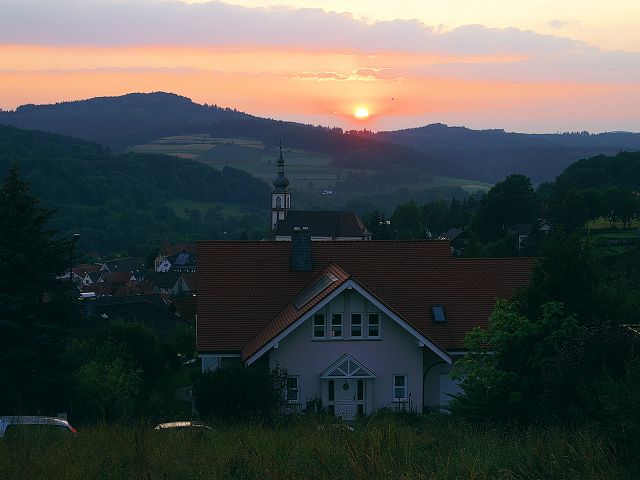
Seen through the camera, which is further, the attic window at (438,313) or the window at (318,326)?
the attic window at (438,313)

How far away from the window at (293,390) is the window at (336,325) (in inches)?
58.2

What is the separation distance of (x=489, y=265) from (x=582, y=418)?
14.2 meters

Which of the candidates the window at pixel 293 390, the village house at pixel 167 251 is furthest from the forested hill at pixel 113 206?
the window at pixel 293 390

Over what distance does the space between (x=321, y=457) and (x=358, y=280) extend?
15314 millimetres

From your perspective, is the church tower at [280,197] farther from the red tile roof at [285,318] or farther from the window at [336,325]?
the window at [336,325]

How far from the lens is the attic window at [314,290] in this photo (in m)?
24.0

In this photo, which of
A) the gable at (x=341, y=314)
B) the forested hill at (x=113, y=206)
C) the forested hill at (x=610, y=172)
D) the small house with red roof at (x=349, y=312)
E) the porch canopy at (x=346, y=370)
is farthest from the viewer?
the forested hill at (x=113, y=206)

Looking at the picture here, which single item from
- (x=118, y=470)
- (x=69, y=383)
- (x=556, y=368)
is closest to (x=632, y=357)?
(x=556, y=368)

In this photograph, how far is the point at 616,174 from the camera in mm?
115500

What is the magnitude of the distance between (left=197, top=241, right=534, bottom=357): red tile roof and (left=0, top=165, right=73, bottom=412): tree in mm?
3989

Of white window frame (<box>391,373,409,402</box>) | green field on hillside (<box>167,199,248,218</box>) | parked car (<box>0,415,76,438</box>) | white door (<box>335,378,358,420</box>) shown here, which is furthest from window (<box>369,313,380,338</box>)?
green field on hillside (<box>167,199,248,218</box>)

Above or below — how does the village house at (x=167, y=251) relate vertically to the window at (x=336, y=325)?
below

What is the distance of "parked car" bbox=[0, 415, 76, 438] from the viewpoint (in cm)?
1134

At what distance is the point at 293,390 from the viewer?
2286 cm
